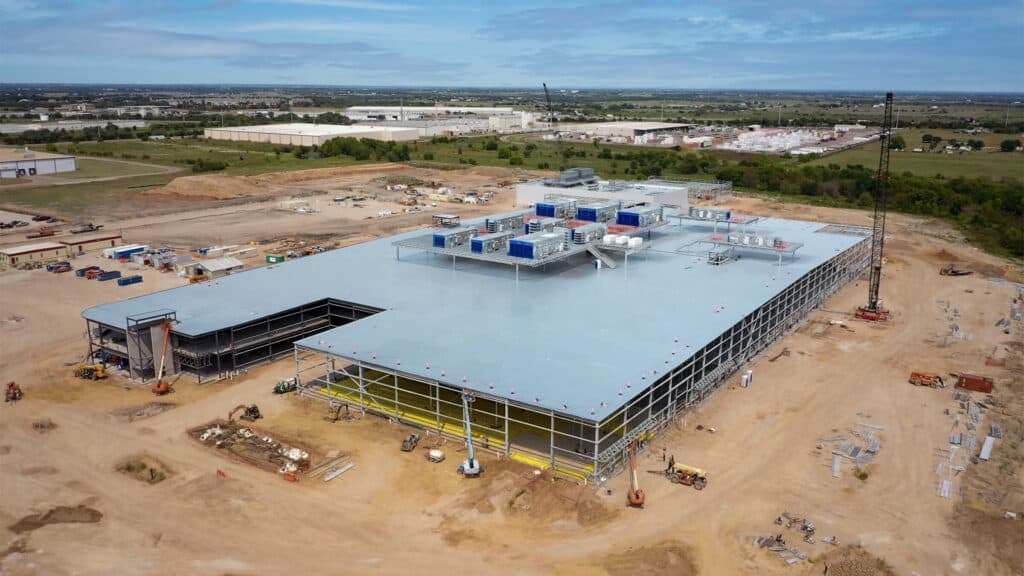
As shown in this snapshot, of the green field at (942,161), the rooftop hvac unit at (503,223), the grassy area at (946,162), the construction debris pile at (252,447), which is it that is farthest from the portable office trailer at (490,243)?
the grassy area at (946,162)

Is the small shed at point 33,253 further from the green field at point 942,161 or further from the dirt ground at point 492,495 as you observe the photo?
the green field at point 942,161

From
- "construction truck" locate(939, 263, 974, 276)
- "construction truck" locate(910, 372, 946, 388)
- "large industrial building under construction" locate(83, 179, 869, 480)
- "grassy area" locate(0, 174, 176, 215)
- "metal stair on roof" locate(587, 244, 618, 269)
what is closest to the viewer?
"large industrial building under construction" locate(83, 179, 869, 480)

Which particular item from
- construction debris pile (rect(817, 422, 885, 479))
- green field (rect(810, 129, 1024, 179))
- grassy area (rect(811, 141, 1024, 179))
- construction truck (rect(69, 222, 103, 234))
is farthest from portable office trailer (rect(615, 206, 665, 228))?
grassy area (rect(811, 141, 1024, 179))

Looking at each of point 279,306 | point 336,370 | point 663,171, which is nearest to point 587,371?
point 336,370

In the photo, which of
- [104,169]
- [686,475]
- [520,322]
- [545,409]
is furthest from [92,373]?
[104,169]

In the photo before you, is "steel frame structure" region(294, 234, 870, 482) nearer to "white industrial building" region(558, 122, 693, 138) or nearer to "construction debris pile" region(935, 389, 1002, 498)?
"construction debris pile" region(935, 389, 1002, 498)

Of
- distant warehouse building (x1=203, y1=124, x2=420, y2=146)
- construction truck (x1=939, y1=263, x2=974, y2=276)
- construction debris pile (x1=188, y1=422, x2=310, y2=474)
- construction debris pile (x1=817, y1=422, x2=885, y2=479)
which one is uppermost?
distant warehouse building (x1=203, y1=124, x2=420, y2=146)
